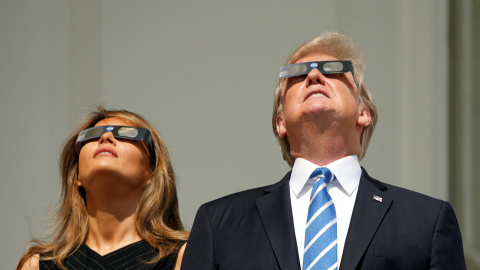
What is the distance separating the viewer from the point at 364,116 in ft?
9.41

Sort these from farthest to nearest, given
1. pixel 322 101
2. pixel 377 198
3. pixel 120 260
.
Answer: pixel 120 260, pixel 322 101, pixel 377 198

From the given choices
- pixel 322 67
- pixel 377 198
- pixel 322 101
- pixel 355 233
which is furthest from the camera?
pixel 322 67

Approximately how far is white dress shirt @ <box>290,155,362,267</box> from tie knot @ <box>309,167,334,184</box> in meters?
0.01

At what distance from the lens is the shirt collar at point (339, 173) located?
264 centimetres

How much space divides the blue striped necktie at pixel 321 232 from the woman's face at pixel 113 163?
3.44 feet

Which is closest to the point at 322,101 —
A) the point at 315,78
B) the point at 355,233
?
the point at 315,78

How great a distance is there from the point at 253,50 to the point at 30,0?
1.22 m

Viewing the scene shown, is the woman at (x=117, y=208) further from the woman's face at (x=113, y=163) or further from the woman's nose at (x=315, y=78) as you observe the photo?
the woman's nose at (x=315, y=78)

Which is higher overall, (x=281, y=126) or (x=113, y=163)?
(x=281, y=126)

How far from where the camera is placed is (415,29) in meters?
4.46

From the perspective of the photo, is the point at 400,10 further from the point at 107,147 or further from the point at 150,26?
the point at 107,147

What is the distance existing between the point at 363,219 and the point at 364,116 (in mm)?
470

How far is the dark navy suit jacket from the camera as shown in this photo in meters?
2.43

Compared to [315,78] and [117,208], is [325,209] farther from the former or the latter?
[117,208]
